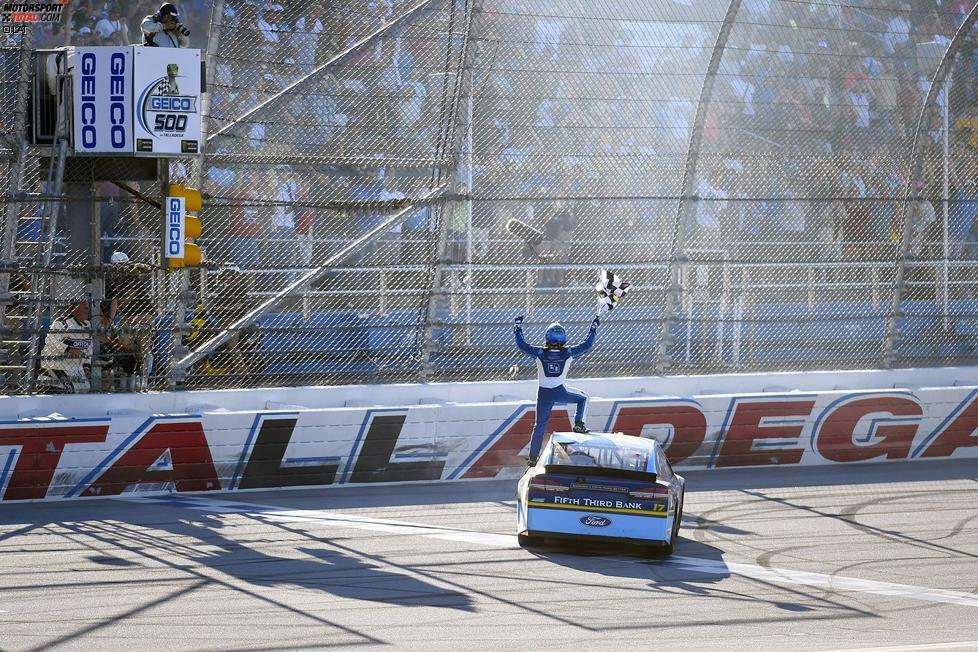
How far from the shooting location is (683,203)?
13672 millimetres

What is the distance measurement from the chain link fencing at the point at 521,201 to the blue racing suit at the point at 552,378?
1.13m

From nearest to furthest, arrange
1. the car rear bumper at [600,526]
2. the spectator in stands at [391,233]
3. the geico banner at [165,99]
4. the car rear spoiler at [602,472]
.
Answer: the car rear bumper at [600,526] → the car rear spoiler at [602,472] → the geico banner at [165,99] → the spectator in stands at [391,233]

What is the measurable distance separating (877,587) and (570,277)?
6986 millimetres

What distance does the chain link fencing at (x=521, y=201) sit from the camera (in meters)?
12.7

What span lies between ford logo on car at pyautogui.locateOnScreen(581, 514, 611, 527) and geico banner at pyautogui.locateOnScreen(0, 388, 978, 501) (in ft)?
11.6

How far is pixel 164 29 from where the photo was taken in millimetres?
11734

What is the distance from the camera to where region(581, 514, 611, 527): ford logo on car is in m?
9.51

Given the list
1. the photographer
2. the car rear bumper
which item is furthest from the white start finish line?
the photographer

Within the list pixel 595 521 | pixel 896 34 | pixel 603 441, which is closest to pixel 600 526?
pixel 595 521

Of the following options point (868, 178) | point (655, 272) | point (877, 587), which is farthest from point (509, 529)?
point (868, 178)

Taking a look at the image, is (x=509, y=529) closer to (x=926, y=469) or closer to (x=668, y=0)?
(x=926, y=469)

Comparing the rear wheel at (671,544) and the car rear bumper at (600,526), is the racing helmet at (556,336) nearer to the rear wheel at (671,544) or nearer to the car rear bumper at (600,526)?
the rear wheel at (671,544)

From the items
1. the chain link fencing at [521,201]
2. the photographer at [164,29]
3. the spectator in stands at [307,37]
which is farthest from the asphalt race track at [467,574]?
the spectator in stands at [307,37]

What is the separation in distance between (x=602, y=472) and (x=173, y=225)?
4641 mm
